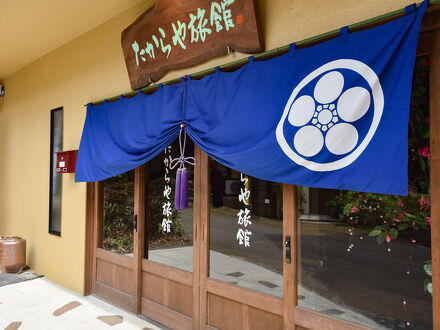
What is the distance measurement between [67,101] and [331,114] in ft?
12.2

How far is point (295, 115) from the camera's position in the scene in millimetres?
1985

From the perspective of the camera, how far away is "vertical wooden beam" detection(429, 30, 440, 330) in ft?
5.41

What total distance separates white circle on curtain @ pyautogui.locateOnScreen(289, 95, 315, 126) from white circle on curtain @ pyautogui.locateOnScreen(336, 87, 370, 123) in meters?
0.17

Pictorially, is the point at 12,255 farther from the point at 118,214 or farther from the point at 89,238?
the point at 118,214

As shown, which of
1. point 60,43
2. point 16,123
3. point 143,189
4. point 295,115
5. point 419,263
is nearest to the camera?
point 419,263

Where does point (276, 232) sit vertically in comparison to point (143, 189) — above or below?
below

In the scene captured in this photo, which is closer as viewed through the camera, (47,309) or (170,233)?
(170,233)

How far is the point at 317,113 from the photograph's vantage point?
1.89m

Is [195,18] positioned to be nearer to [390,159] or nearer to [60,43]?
[390,159]

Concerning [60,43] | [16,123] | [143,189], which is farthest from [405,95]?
[16,123]

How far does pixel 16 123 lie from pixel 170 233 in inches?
165

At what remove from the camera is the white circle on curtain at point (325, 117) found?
184 centimetres

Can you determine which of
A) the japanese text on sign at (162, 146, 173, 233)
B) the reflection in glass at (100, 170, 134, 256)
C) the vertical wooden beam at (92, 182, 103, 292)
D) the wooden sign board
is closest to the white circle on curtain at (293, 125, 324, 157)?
the wooden sign board

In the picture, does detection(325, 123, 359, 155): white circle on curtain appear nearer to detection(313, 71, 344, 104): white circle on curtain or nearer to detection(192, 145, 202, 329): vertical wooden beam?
detection(313, 71, 344, 104): white circle on curtain
